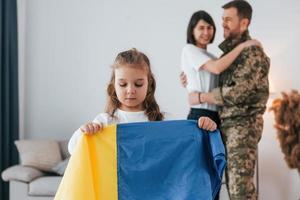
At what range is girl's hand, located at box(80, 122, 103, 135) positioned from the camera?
183 centimetres

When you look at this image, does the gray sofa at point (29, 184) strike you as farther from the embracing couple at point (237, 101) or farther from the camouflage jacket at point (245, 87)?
the camouflage jacket at point (245, 87)

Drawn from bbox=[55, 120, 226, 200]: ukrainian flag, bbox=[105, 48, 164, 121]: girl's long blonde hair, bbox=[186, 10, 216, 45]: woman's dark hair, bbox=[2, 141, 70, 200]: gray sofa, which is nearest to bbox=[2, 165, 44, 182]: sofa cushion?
bbox=[2, 141, 70, 200]: gray sofa

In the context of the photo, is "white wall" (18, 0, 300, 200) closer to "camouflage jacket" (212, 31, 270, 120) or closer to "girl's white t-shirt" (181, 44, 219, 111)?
"girl's white t-shirt" (181, 44, 219, 111)

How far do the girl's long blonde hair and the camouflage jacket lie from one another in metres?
0.74

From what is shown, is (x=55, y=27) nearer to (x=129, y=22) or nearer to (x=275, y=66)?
(x=129, y=22)

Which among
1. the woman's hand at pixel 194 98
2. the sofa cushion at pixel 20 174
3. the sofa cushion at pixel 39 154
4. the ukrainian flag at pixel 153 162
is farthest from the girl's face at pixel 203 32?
the sofa cushion at pixel 39 154

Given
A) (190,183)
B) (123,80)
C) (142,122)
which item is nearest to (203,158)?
(190,183)

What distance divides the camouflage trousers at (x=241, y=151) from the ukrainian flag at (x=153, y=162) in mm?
879

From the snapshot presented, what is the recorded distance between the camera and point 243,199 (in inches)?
111

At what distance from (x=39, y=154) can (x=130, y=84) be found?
2.76 m

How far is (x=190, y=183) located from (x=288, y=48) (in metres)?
3.19

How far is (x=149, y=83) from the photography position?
2109 mm

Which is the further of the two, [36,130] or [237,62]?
[36,130]

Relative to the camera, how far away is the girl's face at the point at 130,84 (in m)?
1.95
